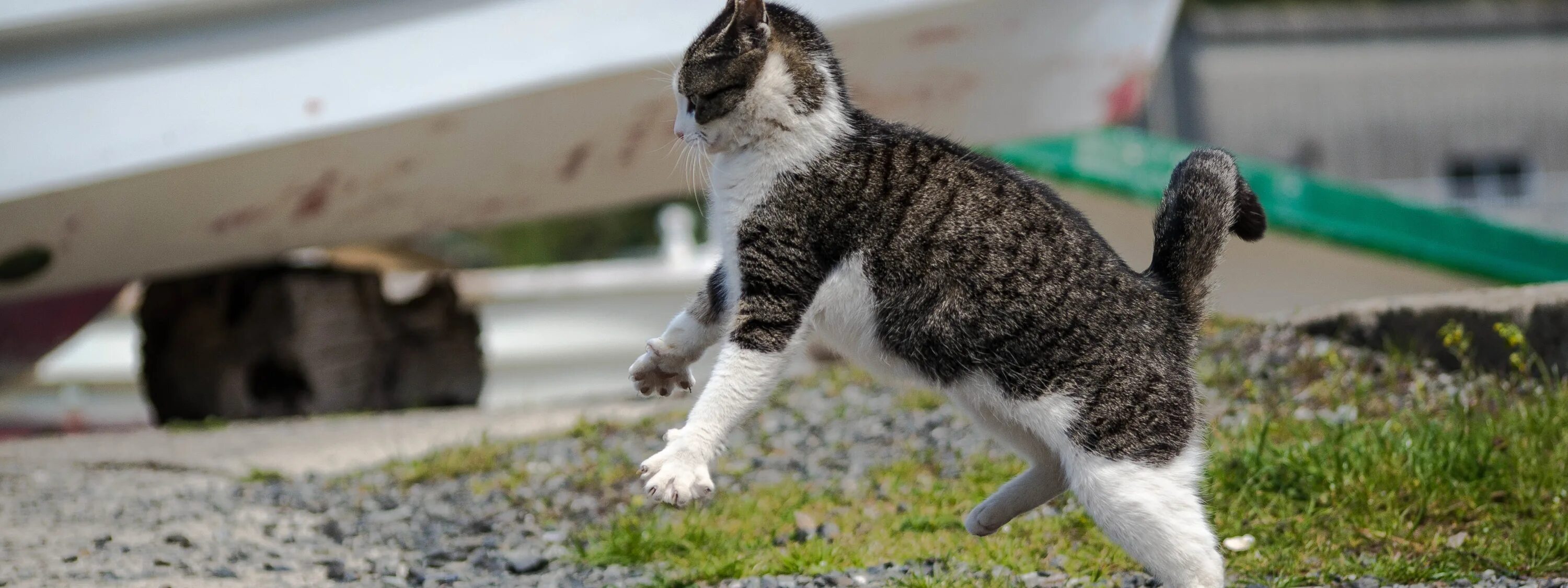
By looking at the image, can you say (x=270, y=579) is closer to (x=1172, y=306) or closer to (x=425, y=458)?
(x=425, y=458)

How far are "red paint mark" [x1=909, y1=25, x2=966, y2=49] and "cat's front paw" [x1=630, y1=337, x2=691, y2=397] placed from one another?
3245 millimetres

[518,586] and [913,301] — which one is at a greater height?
[913,301]

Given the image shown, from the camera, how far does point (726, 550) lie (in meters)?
2.99

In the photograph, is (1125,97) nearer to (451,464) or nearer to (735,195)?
(451,464)

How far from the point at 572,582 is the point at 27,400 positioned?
8057 millimetres

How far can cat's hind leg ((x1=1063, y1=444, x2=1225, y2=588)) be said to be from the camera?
7.21 ft

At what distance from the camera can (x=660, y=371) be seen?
244 centimetres

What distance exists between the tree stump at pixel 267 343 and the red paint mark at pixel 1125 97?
355 centimetres

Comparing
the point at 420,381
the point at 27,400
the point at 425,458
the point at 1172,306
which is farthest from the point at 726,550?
the point at 27,400

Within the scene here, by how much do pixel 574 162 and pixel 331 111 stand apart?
100 cm

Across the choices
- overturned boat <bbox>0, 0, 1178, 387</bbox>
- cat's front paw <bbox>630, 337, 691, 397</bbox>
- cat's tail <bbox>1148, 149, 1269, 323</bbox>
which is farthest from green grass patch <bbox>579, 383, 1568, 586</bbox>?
overturned boat <bbox>0, 0, 1178, 387</bbox>

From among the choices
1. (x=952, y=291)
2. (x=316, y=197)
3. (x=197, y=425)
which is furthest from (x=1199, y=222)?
(x=197, y=425)

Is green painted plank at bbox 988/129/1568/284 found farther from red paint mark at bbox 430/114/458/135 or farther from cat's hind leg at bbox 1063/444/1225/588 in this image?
cat's hind leg at bbox 1063/444/1225/588

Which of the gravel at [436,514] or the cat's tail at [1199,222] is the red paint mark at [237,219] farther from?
the cat's tail at [1199,222]
